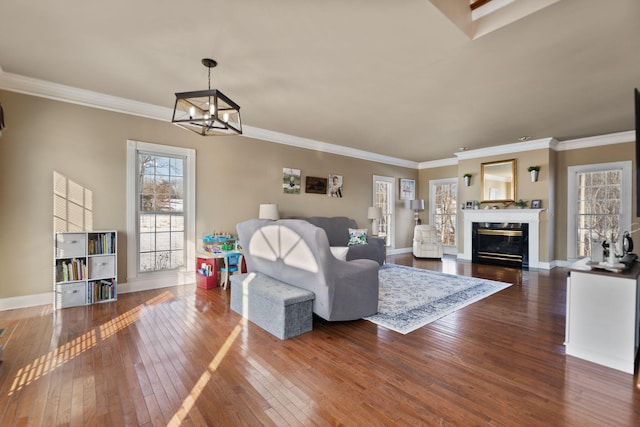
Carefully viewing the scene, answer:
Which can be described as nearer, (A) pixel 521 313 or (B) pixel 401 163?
(A) pixel 521 313

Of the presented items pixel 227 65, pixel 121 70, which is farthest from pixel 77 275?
pixel 227 65

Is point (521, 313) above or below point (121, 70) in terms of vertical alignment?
below

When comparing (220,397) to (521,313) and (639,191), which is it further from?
(639,191)

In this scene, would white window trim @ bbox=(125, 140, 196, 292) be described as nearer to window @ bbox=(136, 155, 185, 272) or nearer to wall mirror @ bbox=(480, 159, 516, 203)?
window @ bbox=(136, 155, 185, 272)

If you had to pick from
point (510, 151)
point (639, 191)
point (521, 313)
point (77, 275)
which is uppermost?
point (510, 151)

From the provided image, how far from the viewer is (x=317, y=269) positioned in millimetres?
2812

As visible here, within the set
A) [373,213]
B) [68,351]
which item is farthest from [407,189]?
[68,351]

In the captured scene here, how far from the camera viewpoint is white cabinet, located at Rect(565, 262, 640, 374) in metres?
2.19

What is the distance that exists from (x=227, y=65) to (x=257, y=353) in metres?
2.94

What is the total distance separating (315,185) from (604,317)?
5.16 m

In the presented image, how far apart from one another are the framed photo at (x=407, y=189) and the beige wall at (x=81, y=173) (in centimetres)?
470

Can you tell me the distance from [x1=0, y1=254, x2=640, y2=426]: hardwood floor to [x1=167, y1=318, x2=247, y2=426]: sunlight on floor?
0.01 metres

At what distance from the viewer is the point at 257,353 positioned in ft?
7.99

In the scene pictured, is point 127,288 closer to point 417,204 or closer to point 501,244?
point 417,204
